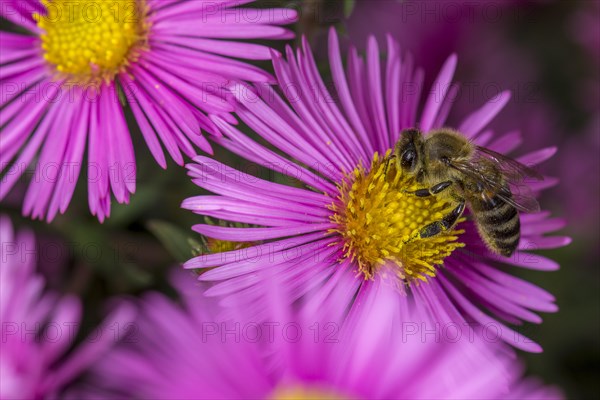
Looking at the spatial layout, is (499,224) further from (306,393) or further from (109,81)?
(109,81)

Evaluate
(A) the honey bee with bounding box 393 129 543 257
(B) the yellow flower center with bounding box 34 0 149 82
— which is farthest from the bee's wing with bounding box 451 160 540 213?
(B) the yellow flower center with bounding box 34 0 149 82

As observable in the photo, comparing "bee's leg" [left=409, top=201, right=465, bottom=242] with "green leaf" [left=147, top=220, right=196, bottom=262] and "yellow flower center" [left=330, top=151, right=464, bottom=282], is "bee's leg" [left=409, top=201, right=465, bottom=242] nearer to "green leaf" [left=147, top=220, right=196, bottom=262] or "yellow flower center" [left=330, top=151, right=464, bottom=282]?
"yellow flower center" [left=330, top=151, right=464, bottom=282]

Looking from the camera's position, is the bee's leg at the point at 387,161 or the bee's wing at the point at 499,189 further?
the bee's leg at the point at 387,161

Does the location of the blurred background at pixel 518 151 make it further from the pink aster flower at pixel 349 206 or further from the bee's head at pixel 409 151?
the bee's head at pixel 409 151

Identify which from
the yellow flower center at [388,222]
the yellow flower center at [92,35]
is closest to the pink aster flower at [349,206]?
the yellow flower center at [388,222]

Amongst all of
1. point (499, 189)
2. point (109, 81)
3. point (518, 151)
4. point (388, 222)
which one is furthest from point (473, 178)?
point (518, 151)

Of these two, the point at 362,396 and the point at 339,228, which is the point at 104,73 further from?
the point at 362,396

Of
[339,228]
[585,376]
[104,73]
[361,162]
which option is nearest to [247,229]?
[339,228]
